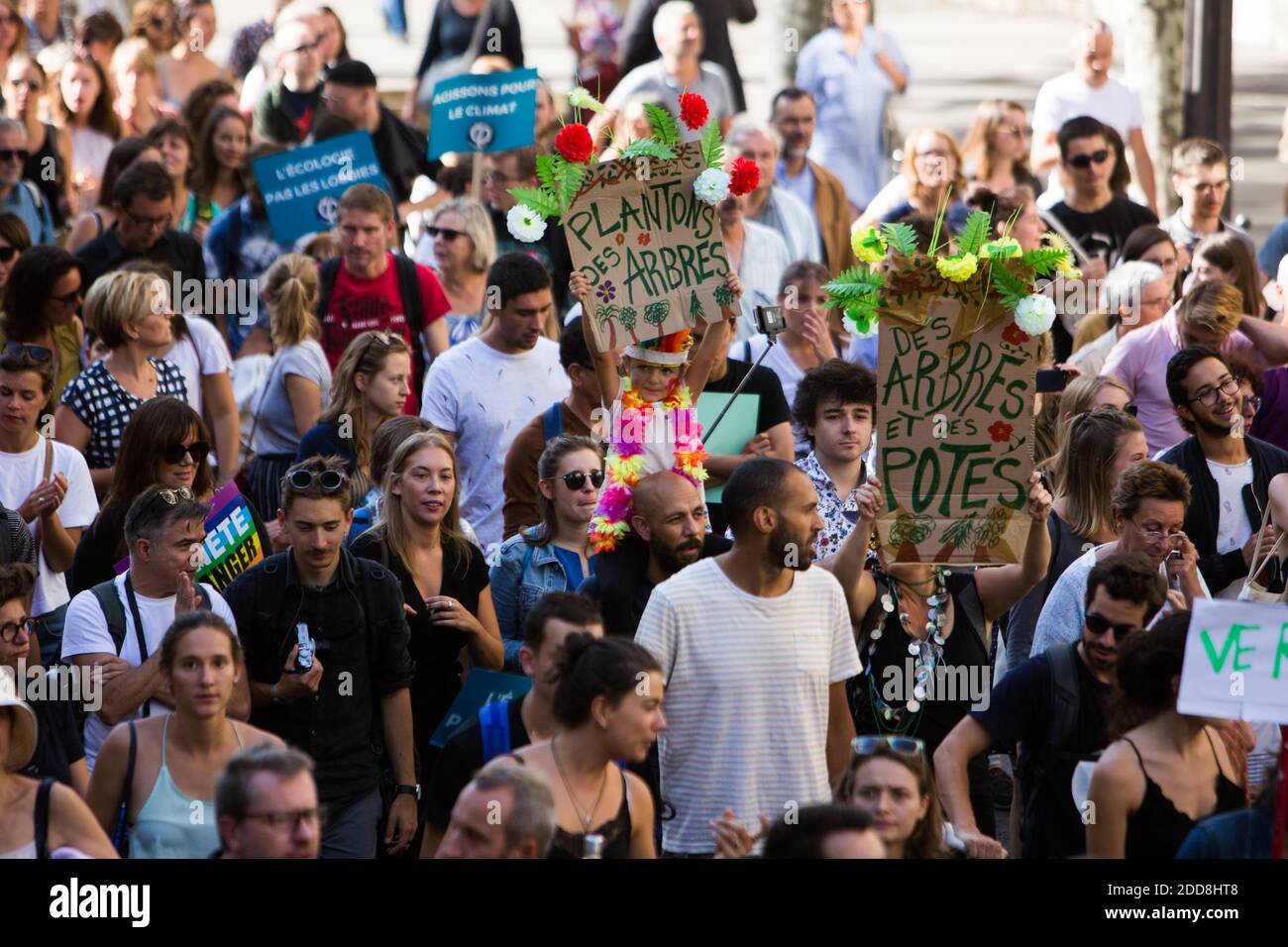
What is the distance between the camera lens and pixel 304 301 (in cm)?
936

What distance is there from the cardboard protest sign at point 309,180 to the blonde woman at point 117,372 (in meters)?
2.07

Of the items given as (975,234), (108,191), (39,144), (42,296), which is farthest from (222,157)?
(975,234)

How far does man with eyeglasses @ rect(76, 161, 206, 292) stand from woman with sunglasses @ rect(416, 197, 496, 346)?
117cm

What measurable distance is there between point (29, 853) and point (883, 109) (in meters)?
9.59

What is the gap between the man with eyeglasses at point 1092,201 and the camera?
11375mm

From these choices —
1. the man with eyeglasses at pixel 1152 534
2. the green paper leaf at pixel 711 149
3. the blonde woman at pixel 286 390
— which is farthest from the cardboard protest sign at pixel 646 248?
the blonde woman at pixel 286 390

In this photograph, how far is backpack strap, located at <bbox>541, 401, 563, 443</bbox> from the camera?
26.5ft

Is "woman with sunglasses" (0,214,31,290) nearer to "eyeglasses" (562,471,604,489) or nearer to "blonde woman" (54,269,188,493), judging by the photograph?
"blonde woman" (54,269,188,493)

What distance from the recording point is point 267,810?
4.99 metres

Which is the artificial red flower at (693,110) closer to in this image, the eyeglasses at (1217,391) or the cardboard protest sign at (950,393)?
the cardboard protest sign at (950,393)

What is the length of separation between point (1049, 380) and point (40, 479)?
389 centimetres

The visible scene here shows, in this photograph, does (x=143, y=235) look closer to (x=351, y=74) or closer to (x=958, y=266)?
(x=351, y=74)

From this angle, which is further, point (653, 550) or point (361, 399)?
point (361, 399)

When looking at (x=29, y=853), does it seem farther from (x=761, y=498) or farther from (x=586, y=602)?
(x=761, y=498)
